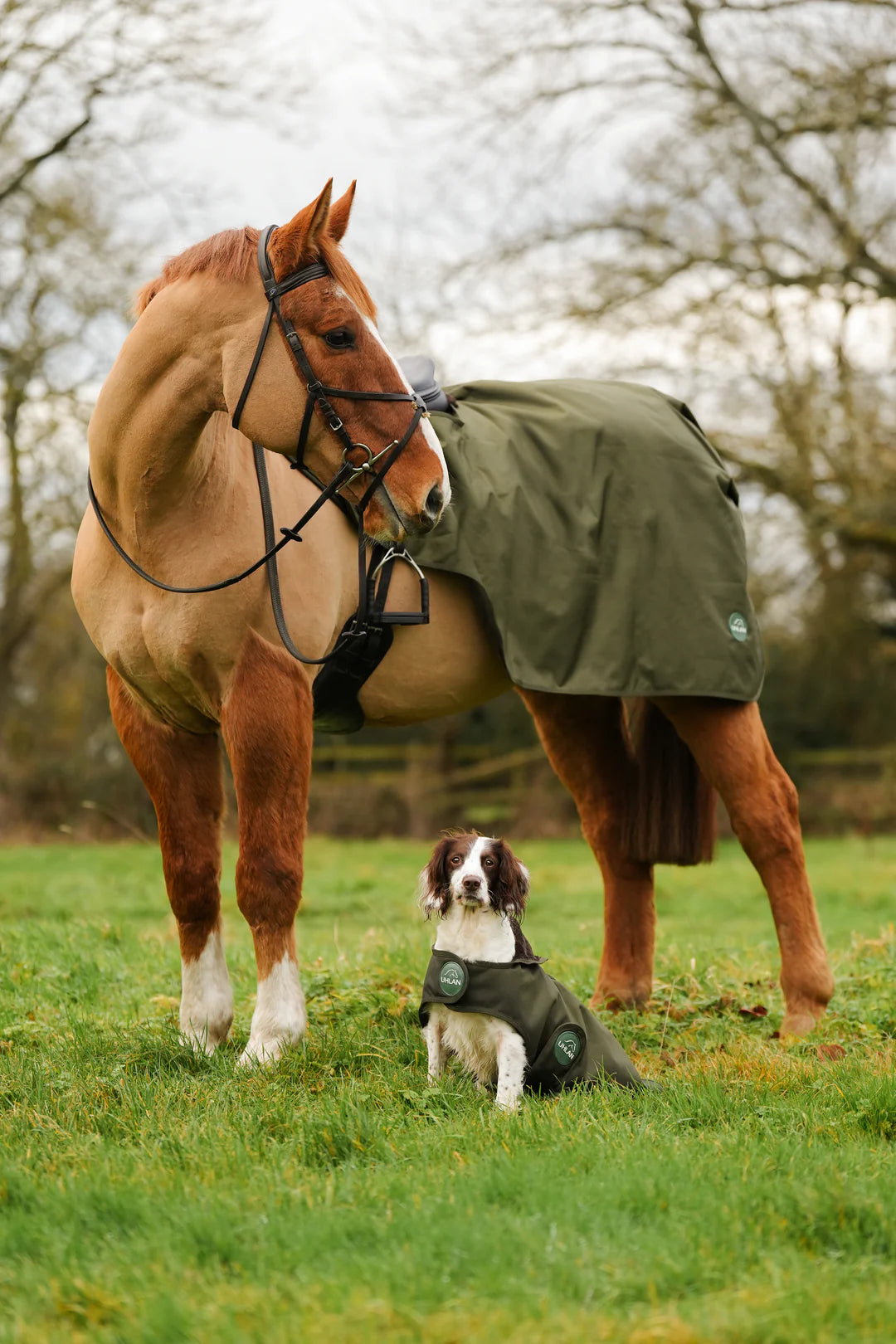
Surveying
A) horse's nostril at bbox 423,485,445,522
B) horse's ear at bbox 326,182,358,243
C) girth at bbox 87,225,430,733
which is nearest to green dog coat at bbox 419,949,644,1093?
girth at bbox 87,225,430,733

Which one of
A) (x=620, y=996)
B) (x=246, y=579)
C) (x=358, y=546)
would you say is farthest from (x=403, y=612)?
(x=620, y=996)

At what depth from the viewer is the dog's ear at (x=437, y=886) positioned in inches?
151

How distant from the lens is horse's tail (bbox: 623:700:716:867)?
17.4ft

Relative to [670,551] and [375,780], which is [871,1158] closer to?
[670,551]

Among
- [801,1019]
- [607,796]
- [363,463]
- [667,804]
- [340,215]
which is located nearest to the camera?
[363,463]

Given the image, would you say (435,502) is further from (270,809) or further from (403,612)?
(270,809)

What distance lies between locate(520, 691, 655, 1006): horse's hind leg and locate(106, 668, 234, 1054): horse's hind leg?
5.42ft

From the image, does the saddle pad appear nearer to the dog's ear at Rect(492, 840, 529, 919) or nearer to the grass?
the dog's ear at Rect(492, 840, 529, 919)

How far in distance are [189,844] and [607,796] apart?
6.49 feet

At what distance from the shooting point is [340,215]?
377 centimetres

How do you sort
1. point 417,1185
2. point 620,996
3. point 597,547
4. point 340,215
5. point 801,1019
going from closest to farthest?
point 417,1185 < point 340,215 < point 801,1019 < point 597,547 < point 620,996

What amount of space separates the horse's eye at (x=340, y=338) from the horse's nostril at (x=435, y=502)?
1.63 feet

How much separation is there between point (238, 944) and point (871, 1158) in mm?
4253

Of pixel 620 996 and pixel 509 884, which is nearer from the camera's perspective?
pixel 509 884
